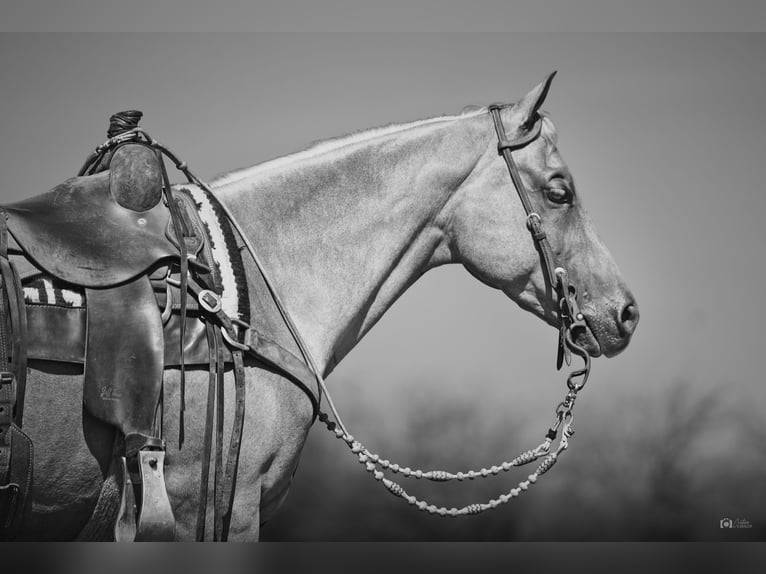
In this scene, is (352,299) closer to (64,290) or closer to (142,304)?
(142,304)

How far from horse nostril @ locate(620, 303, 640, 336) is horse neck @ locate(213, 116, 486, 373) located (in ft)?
2.13

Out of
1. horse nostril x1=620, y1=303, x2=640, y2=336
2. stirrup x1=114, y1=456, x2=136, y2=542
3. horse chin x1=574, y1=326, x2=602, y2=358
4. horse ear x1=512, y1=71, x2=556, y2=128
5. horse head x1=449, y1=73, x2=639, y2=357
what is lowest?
stirrup x1=114, y1=456, x2=136, y2=542

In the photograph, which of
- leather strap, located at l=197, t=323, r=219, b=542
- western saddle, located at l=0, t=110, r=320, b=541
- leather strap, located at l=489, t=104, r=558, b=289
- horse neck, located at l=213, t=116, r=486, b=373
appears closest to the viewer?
western saddle, located at l=0, t=110, r=320, b=541

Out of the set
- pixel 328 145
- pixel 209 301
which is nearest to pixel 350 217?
pixel 328 145

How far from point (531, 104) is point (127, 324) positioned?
5.02 feet

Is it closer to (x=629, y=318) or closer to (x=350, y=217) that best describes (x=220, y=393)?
(x=350, y=217)

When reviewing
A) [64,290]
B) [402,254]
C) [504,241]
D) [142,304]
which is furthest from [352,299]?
[64,290]

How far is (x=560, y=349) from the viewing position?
2.90 m

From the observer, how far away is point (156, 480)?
209 cm

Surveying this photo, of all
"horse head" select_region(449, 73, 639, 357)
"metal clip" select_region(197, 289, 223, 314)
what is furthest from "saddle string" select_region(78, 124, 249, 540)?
"horse head" select_region(449, 73, 639, 357)

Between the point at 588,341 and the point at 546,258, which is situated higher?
the point at 546,258

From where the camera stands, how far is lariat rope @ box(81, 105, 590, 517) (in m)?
2.46

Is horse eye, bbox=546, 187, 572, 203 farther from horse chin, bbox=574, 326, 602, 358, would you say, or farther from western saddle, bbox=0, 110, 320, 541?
western saddle, bbox=0, 110, 320, 541

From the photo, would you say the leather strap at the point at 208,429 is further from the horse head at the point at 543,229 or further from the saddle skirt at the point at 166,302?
the horse head at the point at 543,229
